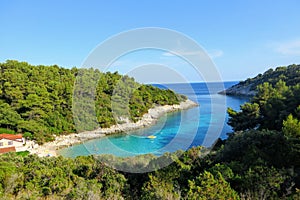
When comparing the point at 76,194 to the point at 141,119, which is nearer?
the point at 76,194

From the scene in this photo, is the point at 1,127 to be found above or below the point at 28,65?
below

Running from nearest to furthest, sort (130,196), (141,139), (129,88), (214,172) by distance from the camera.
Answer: (214,172), (130,196), (129,88), (141,139)

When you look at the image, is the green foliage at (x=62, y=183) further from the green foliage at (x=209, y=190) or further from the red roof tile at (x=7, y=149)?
the red roof tile at (x=7, y=149)

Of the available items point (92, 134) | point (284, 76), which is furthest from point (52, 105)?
point (284, 76)

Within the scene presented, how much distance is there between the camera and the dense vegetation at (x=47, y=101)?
50.3 ft

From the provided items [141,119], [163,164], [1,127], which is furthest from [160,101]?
[163,164]

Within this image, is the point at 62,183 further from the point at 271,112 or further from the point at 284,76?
the point at 284,76

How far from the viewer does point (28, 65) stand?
20500mm

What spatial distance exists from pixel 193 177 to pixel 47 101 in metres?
14.9

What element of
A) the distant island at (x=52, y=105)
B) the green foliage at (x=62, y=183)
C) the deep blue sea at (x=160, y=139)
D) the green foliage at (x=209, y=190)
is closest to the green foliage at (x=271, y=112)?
the deep blue sea at (x=160, y=139)

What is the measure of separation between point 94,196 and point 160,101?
24.2 m

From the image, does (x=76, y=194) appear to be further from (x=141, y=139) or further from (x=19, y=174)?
(x=141, y=139)

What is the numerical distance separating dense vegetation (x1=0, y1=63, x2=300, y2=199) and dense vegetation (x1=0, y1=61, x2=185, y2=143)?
7906 mm

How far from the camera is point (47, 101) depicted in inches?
688
